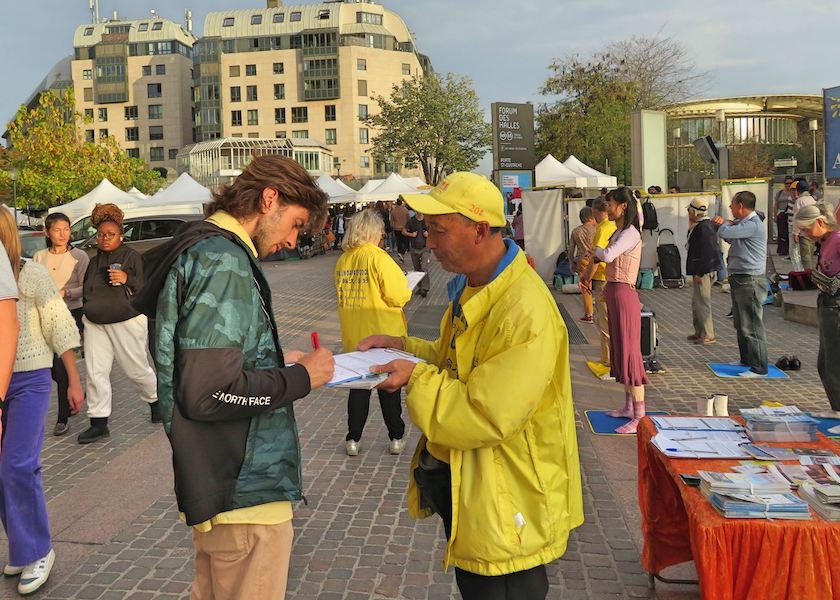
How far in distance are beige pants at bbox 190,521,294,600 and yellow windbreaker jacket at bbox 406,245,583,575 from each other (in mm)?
534

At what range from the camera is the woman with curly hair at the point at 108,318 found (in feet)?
19.7

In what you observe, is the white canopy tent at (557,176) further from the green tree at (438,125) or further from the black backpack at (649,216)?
the green tree at (438,125)

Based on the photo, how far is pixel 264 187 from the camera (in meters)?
2.19

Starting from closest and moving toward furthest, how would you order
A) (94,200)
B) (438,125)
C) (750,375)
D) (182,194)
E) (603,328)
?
1. (750,375)
2. (603,328)
3. (182,194)
4. (94,200)
5. (438,125)

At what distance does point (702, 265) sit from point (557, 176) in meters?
11.3

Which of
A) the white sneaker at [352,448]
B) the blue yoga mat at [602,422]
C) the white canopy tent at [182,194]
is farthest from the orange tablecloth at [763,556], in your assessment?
the white canopy tent at [182,194]

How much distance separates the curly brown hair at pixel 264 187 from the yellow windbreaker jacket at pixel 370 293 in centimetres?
317

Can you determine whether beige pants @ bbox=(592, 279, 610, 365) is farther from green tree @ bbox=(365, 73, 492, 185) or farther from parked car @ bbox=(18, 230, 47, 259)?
green tree @ bbox=(365, 73, 492, 185)

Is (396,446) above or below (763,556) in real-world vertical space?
below

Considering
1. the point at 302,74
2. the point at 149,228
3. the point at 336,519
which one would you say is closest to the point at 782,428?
the point at 336,519

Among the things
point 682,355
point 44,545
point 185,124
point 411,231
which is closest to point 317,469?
point 44,545

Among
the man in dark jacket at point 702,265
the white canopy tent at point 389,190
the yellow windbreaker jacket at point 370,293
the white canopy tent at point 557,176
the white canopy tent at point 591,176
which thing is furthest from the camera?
the white canopy tent at point 389,190

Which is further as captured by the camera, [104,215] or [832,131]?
[832,131]

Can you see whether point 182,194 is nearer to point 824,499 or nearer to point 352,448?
point 352,448
